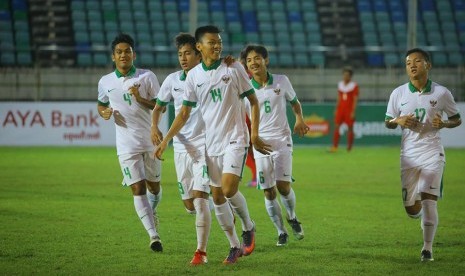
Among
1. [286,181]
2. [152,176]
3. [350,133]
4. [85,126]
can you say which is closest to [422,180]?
[286,181]

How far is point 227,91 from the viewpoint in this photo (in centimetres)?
870

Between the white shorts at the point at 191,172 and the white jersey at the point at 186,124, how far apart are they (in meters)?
0.08

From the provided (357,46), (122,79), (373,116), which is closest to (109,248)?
(122,79)

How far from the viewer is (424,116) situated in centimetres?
935

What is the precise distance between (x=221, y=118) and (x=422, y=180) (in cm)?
218

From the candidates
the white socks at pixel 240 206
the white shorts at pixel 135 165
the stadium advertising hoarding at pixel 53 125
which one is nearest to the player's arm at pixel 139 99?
the white shorts at pixel 135 165

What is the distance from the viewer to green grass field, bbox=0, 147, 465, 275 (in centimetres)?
862

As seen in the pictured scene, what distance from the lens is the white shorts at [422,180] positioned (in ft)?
30.1

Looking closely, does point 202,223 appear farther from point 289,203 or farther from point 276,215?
point 289,203

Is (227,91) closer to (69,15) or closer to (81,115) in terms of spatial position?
(81,115)

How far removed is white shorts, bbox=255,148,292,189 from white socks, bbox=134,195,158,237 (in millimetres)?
1399

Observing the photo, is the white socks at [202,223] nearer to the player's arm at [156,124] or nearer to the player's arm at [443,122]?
the player's arm at [156,124]

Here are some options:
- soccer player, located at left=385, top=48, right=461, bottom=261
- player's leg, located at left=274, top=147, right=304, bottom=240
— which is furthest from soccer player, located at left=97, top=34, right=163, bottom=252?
soccer player, located at left=385, top=48, right=461, bottom=261

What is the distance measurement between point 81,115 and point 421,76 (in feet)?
58.5
